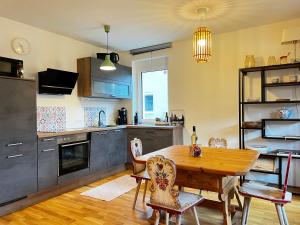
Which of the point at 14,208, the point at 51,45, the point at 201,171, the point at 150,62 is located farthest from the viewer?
the point at 150,62

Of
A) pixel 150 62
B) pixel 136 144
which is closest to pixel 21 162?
pixel 136 144

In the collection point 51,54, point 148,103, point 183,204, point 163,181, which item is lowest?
point 183,204

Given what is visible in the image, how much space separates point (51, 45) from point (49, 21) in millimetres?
566

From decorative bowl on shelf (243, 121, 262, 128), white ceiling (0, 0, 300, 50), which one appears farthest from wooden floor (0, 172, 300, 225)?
white ceiling (0, 0, 300, 50)

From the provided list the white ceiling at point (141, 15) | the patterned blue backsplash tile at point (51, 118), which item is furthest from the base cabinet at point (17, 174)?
the white ceiling at point (141, 15)

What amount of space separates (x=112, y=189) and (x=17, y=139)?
1518mm

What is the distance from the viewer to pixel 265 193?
6.98ft

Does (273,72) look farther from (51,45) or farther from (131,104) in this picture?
(51,45)

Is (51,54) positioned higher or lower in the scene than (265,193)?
higher

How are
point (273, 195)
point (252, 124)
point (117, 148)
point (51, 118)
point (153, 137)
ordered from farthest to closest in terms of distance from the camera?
point (117, 148)
point (153, 137)
point (51, 118)
point (252, 124)
point (273, 195)

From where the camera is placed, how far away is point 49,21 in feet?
11.2

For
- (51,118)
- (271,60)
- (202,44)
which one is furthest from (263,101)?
(51,118)

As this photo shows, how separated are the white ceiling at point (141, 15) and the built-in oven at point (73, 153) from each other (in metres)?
1.70

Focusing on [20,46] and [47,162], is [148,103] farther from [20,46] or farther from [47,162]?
[20,46]
